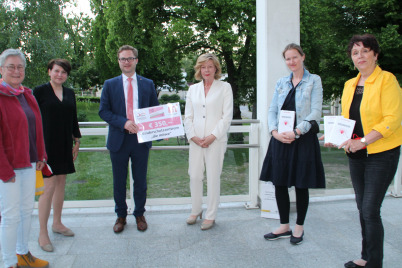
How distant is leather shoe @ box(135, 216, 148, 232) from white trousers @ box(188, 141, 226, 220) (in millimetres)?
605

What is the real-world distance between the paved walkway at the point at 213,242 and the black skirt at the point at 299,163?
2.02 feet

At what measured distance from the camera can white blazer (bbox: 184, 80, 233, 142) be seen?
3.68 meters

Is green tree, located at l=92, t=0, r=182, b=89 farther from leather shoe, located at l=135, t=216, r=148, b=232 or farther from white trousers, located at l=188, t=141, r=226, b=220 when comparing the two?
leather shoe, located at l=135, t=216, r=148, b=232

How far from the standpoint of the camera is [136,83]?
12.1 ft

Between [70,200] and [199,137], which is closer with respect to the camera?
[199,137]

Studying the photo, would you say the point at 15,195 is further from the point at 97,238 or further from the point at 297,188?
the point at 297,188

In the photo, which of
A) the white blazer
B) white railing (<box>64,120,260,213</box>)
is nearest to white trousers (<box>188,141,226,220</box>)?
the white blazer

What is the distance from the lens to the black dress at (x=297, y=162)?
320 cm

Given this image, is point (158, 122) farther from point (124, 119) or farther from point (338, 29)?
point (338, 29)

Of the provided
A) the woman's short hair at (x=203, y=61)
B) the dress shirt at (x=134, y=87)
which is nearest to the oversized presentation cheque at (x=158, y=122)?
the dress shirt at (x=134, y=87)

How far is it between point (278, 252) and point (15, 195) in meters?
2.25

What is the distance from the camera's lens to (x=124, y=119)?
3.50 m

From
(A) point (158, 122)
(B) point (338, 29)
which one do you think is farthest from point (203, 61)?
(B) point (338, 29)

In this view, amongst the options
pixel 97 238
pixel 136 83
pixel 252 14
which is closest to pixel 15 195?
pixel 97 238
